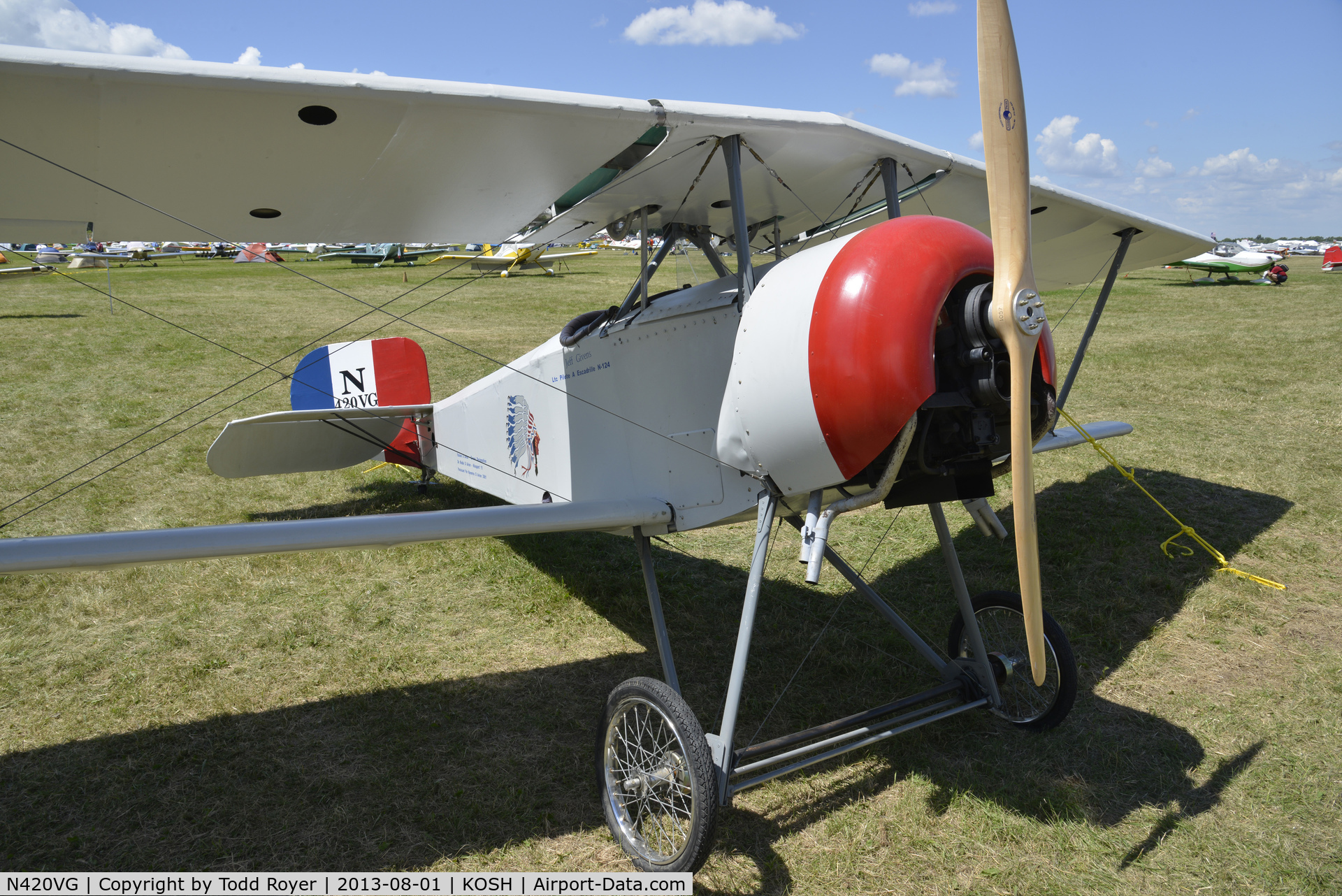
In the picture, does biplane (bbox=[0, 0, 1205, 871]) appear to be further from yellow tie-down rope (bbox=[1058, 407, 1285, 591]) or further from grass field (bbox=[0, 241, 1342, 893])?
yellow tie-down rope (bbox=[1058, 407, 1285, 591])

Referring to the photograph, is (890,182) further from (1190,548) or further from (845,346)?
(1190,548)

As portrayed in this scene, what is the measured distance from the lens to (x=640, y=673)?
4.21 metres

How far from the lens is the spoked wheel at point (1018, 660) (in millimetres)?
3475

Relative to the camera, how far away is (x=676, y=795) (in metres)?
3.04

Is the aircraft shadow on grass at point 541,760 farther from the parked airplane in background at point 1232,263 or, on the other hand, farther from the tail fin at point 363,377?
the parked airplane in background at point 1232,263

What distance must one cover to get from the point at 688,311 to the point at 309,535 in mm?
1726

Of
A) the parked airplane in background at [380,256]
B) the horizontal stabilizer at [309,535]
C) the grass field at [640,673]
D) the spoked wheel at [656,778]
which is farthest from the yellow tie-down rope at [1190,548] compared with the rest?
the parked airplane in background at [380,256]

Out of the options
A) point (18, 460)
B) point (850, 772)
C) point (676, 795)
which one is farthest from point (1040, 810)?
point (18, 460)

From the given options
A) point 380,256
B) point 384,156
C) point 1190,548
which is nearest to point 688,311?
point 384,156

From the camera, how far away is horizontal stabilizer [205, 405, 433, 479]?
17.3 ft

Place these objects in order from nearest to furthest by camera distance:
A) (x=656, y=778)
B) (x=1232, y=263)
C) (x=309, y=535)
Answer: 1. (x=656, y=778)
2. (x=309, y=535)
3. (x=1232, y=263)

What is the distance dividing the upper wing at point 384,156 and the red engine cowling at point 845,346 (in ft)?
2.60

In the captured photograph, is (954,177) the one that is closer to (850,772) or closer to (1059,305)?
(850,772)

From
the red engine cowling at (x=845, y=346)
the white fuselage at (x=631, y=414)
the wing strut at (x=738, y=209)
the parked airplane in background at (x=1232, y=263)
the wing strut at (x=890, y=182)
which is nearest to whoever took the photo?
the red engine cowling at (x=845, y=346)
